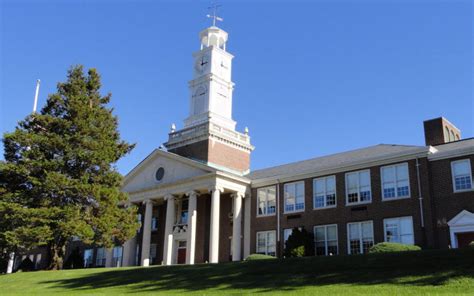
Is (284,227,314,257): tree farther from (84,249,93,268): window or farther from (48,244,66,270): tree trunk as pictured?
(84,249,93,268): window

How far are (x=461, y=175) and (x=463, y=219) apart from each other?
2784mm

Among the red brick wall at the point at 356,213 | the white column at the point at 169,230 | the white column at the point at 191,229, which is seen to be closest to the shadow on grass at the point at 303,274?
the red brick wall at the point at 356,213

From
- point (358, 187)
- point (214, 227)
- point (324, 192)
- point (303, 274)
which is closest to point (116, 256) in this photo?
point (214, 227)

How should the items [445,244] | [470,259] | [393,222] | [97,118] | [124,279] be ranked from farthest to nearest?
[97,118], [393,222], [445,244], [124,279], [470,259]

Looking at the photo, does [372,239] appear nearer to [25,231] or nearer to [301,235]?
[301,235]

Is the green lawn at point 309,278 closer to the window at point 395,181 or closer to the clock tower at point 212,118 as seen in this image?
the window at point 395,181

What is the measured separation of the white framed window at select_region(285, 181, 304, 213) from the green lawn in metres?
13.1

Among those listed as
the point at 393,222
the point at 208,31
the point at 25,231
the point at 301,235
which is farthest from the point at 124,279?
the point at 208,31

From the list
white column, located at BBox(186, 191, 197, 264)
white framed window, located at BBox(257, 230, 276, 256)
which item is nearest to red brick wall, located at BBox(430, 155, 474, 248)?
white framed window, located at BBox(257, 230, 276, 256)

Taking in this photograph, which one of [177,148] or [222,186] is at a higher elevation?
[177,148]

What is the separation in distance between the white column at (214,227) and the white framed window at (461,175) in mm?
16930

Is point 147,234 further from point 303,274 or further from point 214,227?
point 303,274

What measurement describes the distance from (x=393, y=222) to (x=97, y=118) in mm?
20842

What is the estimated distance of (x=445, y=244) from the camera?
96.8 ft
